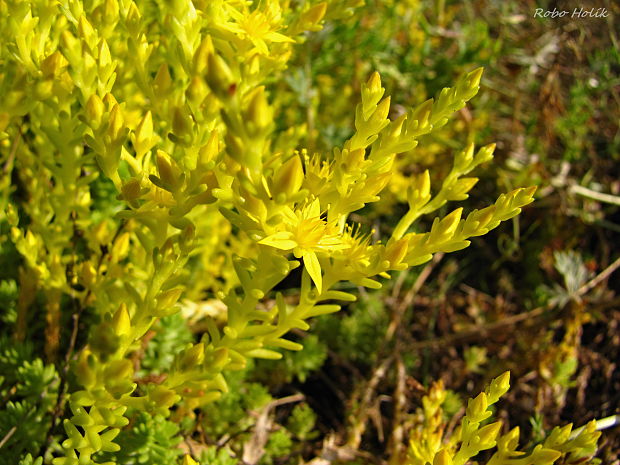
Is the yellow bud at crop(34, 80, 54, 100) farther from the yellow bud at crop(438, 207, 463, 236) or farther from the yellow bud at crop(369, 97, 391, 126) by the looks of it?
the yellow bud at crop(438, 207, 463, 236)

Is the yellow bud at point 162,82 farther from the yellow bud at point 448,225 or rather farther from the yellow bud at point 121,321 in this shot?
the yellow bud at point 448,225

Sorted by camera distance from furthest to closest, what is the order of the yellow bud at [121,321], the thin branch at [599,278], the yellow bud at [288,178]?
1. the thin branch at [599,278]
2. the yellow bud at [121,321]
3. the yellow bud at [288,178]

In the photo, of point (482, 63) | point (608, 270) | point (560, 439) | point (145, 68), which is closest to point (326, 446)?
point (560, 439)

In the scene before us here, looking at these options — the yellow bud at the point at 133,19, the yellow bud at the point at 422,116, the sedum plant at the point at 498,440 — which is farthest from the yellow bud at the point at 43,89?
the sedum plant at the point at 498,440

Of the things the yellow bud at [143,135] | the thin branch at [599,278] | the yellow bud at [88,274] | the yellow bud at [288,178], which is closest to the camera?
the yellow bud at [288,178]

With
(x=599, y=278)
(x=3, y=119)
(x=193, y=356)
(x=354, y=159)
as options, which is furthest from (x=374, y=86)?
(x=599, y=278)

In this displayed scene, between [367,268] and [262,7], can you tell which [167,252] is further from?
[262,7]

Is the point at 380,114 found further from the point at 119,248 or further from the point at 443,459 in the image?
the point at 119,248
